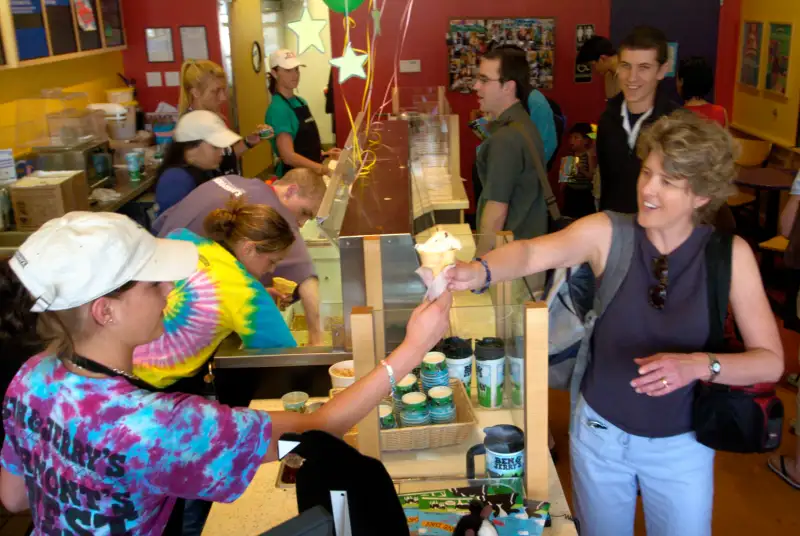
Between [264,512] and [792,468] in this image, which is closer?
[264,512]

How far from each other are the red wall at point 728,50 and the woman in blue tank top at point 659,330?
5909 mm

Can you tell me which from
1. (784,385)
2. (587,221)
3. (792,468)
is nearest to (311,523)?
(587,221)

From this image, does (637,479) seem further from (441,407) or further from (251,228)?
(251,228)

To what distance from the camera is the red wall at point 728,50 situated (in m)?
7.04

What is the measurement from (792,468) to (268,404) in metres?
2.41

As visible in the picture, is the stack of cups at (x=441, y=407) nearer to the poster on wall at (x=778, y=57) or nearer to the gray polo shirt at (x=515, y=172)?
the gray polo shirt at (x=515, y=172)

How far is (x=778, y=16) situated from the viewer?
A: 621 cm

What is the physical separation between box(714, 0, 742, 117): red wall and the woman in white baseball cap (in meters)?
6.97

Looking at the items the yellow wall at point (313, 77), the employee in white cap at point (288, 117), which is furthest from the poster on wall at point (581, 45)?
the yellow wall at point (313, 77)

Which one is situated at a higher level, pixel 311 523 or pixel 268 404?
pixel 311 523

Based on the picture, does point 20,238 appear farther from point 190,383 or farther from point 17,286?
point 17,286

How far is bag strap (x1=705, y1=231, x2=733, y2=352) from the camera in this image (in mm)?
1827

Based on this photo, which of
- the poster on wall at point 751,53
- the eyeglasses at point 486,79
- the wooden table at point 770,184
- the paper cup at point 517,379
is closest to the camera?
the paper cup at point 517,379

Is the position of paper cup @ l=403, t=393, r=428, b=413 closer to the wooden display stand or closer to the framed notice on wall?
the wooden display stand
